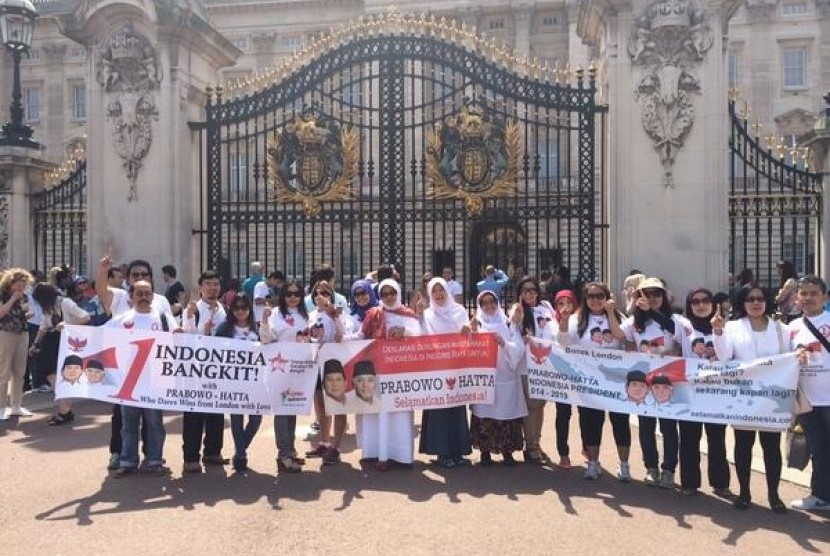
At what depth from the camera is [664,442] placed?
6.54m

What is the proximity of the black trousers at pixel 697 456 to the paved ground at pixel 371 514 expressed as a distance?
0.15 metres

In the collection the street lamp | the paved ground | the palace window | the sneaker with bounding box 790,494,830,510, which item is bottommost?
the paved ground

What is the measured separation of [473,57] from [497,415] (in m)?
6.96

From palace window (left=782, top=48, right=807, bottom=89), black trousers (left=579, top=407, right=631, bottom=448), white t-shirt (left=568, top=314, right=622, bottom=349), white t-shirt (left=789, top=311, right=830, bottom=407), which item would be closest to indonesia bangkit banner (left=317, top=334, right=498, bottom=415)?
white t-shirt (left=568, top=314, right=622, bottom=349)

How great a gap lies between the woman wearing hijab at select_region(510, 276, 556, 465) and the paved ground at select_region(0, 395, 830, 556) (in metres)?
0.27

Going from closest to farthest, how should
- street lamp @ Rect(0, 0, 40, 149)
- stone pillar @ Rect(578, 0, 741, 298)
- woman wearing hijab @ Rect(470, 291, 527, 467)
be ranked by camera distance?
woman wearing hijab @ Rect(470, 291, 527, 467) < stone pillar @ Rect(578, 0, 741, 298) < street lamp @ Rect(0, 0, 40, 149)

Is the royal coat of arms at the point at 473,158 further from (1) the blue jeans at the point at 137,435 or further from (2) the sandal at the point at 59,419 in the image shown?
(1) the blue jeans at the point at 137,435

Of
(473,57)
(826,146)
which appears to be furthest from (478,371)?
(826,146)

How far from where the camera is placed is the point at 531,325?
7.29 m

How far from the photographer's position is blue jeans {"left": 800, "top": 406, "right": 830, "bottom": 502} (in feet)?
19.3

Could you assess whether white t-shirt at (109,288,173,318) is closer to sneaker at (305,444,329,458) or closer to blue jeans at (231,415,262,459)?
blue jeans at (231,415,262,459)

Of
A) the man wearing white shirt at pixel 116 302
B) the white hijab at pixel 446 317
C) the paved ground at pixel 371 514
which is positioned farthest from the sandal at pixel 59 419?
the white hijab at pixel 446 317

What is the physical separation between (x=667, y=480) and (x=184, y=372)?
165 inches

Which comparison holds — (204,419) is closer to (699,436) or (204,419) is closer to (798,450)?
(699,436)
